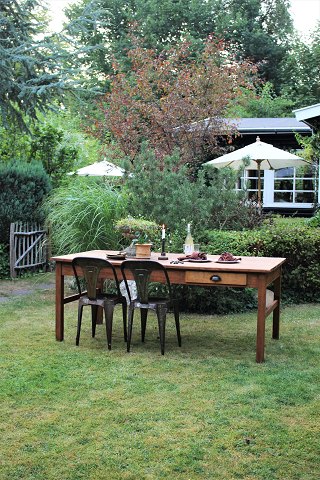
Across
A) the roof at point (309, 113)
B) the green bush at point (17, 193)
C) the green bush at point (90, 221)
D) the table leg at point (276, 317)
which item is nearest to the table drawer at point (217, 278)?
the table leg at point (276, 317)

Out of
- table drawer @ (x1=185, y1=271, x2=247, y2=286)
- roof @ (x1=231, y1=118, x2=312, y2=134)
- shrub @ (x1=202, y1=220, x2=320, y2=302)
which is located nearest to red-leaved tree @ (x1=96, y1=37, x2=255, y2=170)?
roof @ (x1=231, y1=118, x2=312, y2=134)

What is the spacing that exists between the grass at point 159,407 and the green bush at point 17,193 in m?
4.24

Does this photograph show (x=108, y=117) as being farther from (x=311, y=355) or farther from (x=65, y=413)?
(x=65, y=413)

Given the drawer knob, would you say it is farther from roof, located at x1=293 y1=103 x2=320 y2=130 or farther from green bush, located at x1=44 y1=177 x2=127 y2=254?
roof, located at x1=293 y1=103 x2=320 y2=130

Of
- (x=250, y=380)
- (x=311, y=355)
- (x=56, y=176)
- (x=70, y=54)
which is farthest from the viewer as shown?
(x=56, y=176)

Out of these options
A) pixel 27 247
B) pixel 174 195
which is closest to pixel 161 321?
pixel 174 195

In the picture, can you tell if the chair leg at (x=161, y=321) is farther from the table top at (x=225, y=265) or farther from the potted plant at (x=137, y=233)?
the potted plant at (x=137, y=233)

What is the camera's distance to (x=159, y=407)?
14.8 feet

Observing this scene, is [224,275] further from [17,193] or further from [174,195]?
[17,193]

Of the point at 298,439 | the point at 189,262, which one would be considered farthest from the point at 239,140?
the point at 298,439

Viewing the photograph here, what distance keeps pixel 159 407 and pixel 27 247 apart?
23.6 feet

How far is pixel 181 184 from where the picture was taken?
932 centimetres

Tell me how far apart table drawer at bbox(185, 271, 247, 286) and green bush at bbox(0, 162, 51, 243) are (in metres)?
5.79

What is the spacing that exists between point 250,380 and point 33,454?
2135 millimetres
